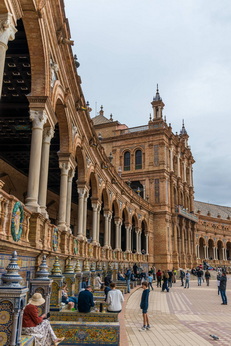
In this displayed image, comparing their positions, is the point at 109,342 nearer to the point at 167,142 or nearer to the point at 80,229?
the point at 80,229

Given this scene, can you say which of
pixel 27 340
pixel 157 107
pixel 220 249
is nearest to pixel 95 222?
pixel 27 340

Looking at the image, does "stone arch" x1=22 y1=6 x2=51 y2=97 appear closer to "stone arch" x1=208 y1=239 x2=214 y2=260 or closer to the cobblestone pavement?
the cobblestone pavement

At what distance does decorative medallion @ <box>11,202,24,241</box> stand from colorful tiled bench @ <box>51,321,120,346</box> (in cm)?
185

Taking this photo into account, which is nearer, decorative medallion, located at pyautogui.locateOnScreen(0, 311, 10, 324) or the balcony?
decorative medallion, located at pyautogui.locateOnScreen(0, 311, 10, 324)

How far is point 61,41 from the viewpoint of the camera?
11.1 meters

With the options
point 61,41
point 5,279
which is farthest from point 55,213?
point 5,279

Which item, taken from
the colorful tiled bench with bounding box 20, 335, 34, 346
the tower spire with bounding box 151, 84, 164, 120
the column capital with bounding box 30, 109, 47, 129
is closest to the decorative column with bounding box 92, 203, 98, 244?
the column capital with bounding box 30, 109, 47, 129

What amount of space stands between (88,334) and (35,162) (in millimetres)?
4571

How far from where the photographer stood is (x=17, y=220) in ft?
22.4

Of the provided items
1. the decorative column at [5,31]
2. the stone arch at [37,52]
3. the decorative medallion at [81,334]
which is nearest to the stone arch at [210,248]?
the stone arch at [37,52]

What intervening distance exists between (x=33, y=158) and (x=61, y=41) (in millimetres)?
4509

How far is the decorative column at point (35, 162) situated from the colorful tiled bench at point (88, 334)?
311cm

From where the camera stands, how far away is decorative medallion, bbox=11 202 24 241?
6492 mm

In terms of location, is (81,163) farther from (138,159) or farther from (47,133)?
(138,159)
